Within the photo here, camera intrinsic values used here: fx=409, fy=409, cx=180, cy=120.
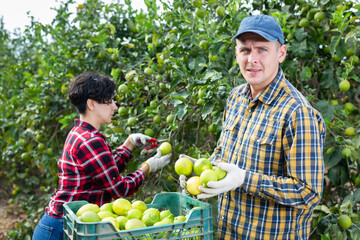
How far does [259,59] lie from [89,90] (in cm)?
96

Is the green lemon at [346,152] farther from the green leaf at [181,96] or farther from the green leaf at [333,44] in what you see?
the green leaf at [181,96]

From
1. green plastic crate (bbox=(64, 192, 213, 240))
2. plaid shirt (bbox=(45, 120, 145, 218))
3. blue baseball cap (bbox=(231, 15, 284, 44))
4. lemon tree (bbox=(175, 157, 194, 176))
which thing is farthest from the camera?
plaid shirt (bbox=(45, 120, 145, 218))

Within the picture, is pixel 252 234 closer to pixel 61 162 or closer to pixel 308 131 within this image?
pixel 308 131

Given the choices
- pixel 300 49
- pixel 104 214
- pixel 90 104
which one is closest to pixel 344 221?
pixel 300 49

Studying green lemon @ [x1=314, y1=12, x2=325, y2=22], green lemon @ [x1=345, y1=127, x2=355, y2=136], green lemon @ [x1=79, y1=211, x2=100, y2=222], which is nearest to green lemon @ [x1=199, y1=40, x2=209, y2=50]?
green lemon @ [x1=314, y1=12, x2=325, y2=22]

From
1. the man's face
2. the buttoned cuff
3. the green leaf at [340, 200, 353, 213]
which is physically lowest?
the green leaf at [340, 200, 353, 213]

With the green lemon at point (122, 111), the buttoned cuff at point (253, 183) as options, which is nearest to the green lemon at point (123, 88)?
the green lemon at point (122, 111)

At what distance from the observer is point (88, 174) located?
197cm

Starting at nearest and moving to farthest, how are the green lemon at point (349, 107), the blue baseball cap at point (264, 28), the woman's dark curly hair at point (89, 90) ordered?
the blue baseball cap at point (264, 28) < the woman's dark curly hair at point (89, 90) < the green lemon at point (349, 107)

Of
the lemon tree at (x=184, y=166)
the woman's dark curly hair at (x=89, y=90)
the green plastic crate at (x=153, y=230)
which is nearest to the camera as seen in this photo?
the green plastic crate at (x=153, y=230)

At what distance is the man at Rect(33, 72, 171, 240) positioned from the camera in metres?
1.93

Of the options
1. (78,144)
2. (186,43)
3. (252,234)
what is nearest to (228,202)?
(252,234)

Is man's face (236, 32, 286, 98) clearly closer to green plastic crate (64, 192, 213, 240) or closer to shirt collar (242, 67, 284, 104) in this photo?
shirt collar (242, 67, 284, 104)

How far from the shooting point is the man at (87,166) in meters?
1.93
